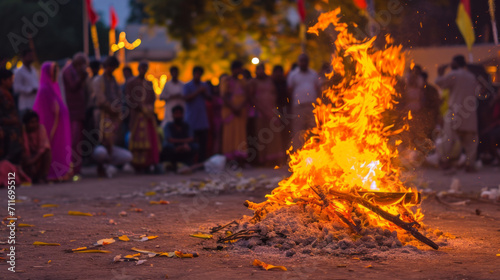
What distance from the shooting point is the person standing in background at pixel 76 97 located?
12.9 m

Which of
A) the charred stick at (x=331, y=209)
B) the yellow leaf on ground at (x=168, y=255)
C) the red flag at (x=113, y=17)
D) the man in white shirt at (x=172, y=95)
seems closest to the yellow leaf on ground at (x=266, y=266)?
the yellow leaf on ground at (x=168, y=255)

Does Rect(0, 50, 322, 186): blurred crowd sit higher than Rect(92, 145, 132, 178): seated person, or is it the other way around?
Rect(0, 50, 322, 186): blurred crowd

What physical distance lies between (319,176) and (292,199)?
34 cm

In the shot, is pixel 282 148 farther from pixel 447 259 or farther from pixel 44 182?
pixel 447 259

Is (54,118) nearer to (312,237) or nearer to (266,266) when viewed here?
(312,237)

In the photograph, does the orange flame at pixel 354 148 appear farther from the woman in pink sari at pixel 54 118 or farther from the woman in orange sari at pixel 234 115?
the woman in orange sari at pixel 234 115

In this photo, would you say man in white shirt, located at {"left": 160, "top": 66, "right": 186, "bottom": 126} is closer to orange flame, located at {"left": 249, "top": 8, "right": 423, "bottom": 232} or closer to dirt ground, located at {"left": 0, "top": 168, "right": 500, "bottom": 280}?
dirt ground, located at {"left": 0, "top": 168, "right": 500, "bottom": 280}

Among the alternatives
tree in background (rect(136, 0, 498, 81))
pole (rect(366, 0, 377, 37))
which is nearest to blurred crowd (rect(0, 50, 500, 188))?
pole (rect(366, 0, 377, 37))

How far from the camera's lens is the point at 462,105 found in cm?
1306

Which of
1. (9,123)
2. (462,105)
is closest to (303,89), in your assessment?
(462,105)

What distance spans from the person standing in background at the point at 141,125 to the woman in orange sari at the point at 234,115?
1821mm

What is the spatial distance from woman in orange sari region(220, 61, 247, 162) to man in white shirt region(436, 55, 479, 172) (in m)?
4.20

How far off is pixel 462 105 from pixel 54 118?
7651 mm

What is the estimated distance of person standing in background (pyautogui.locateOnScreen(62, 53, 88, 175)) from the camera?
1288 centimetres
